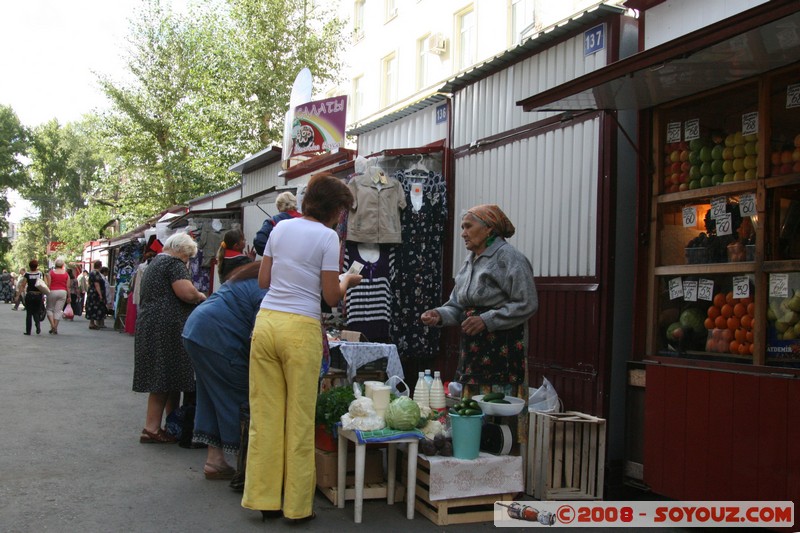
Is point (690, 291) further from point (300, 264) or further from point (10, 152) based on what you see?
point (10, 152)

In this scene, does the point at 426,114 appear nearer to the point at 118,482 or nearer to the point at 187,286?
the point at 187,286

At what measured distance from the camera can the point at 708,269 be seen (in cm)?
512

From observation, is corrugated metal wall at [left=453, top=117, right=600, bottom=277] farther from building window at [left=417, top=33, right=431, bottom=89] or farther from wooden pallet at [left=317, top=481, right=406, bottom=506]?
building window at [left=417, top=33, right=431, bottom=89]

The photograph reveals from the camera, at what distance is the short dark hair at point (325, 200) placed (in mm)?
4455

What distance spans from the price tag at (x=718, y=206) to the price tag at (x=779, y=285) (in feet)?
2.01

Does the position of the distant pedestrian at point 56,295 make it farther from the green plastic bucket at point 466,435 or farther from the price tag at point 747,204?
the price tag at point 747,204

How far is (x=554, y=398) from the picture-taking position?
5852mm

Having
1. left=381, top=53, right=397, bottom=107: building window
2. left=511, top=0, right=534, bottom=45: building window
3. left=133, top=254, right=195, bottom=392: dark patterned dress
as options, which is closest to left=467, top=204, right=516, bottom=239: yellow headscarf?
left=133, top=254, right=195, bottom=392: dark patterned dress

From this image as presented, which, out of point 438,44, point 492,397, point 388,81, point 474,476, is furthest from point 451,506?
point 388,81

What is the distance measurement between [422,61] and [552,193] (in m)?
18.1

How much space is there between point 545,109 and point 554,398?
2240 mm

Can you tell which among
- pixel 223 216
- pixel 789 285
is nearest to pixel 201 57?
pixel 223 216

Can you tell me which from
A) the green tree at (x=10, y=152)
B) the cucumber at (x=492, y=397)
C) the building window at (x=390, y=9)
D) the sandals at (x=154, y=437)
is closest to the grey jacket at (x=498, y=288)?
the cucumber at (x=492, y=397)

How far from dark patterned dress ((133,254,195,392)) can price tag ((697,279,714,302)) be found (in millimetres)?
4194
